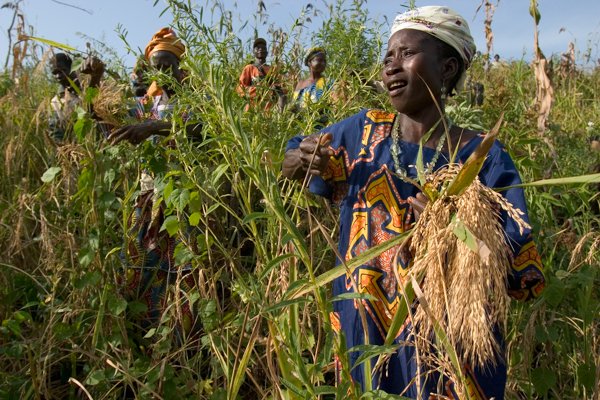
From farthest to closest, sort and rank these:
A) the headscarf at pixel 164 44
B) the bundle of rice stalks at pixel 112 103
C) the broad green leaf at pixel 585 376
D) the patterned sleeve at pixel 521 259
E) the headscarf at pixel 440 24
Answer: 1. the headscarf at pixel 164 44
2. the bundle of rice stalks at pixel 112 103
3. the broad green leaf at pixel 585 376
4. the headscarf at pixel 440 24
5. the patterned sleeve at pixel 521 259

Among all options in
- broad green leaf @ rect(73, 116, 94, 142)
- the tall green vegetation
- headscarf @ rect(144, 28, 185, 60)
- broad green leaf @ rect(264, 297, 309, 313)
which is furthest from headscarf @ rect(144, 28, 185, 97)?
broad green leaf @ rect(264, 297, 309, 313)

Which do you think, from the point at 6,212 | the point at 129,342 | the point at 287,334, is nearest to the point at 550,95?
the point at 287,334

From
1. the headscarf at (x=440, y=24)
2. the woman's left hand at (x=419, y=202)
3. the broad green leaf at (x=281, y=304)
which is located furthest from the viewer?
the headscarf at (x=440, y=24)

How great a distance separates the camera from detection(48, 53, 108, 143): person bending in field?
91.3 inches

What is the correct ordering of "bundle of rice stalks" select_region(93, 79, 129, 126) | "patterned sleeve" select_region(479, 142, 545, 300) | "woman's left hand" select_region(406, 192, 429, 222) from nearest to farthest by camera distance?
"woman's left hand" select_region(406, 192, 429, 222), "patterned sleeve" select_region(479, 142, 545, 300), "bundle of rice stalks" select_region(93, 79, 129, 126)

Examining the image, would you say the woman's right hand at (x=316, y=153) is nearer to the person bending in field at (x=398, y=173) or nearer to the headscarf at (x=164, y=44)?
the person bending in field at (x=398, y=173)

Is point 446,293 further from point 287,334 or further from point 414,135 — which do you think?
point 414,135

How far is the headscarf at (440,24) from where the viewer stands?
5.47 ft

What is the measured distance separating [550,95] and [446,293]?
1.11 meters

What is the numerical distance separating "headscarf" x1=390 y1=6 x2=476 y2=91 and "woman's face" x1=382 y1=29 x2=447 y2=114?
2cm

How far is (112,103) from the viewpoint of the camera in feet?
7.89

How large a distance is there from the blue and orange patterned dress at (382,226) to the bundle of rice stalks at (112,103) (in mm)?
914

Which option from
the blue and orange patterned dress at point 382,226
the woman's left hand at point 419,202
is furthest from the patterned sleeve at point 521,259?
the woman's left hand at point 419,202

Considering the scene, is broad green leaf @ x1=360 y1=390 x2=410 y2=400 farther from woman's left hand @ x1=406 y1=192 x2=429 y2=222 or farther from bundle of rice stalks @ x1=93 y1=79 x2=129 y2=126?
bundle of rice stalks @ x1=93 y1=79 x2=129 y2=126
